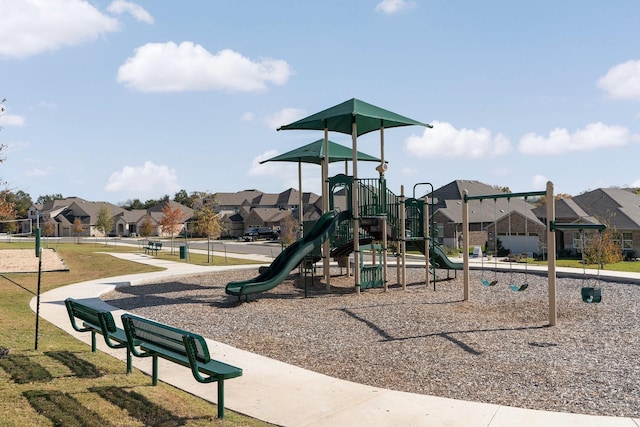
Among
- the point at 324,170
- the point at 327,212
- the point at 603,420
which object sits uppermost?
the point at 324,170

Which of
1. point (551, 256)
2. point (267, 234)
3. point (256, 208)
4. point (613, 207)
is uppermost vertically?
point (256, 208)

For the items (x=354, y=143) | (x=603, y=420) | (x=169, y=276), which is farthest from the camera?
(x=169, y=276)

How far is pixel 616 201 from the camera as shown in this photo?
129 ft

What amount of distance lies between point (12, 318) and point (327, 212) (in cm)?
948

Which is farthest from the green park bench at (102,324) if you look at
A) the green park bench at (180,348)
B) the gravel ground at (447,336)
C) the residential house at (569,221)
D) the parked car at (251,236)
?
the parked car at (251,236)

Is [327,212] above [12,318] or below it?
above

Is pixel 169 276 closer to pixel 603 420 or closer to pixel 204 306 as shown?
Result: pixel 204 306

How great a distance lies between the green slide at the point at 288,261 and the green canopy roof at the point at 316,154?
13.2ft

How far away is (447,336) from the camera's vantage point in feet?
34.1

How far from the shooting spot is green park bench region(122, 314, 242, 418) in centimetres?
591

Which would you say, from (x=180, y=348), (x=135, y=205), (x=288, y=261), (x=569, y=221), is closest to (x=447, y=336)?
(x=180, y=348)

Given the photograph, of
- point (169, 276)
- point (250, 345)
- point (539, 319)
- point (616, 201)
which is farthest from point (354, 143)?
point (616, 201)

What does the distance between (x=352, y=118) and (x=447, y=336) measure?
842cm

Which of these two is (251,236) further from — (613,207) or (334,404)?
(334,404)
